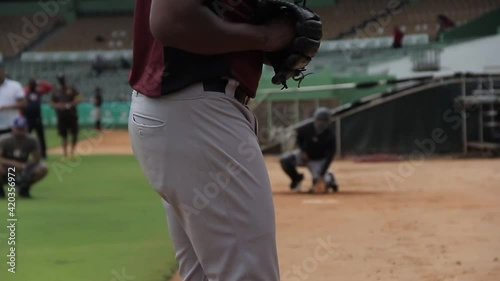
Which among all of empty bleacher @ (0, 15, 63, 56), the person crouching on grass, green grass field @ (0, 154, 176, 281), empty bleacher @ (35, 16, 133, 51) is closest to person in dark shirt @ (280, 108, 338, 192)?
green grass field @ (0, 154, 176, 281)

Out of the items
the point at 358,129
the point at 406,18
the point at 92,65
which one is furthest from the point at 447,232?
the point at 92,65

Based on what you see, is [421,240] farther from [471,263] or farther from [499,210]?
[499,210]

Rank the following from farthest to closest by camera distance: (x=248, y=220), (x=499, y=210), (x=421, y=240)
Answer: (x=499, y=210)
(x=421, y=240)
(x=248, y=220)

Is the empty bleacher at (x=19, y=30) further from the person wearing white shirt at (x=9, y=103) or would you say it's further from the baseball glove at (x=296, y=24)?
the baseball glove at (x=296, y=24)

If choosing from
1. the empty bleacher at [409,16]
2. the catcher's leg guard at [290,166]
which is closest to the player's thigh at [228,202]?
the catcher's leg guard at [290,166]

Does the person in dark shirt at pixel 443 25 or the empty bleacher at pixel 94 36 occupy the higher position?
Answer: the person in dark shirt at pixel 443 25

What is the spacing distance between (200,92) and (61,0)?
184ft

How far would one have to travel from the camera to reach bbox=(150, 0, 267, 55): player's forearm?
7.30 ft

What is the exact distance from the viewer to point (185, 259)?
270 centimetres

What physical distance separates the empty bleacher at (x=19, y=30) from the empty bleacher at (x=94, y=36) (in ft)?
4.77

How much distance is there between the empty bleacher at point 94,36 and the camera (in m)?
51.1

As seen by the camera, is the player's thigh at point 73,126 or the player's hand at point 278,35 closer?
the player's hand at point 278,35

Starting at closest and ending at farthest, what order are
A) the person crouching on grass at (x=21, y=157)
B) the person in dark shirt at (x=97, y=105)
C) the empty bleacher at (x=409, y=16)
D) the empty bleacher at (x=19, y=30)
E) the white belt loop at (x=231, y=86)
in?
1. the white belt loop at (x=231, y=86)
2. the person crouching on grass at (x=21, y=157)
3. the person in dark shirt at (x=97, y=105)
4. the empty bleacher at (x=409, y=16)
5. the empty bleacher at (x=19, y=30)

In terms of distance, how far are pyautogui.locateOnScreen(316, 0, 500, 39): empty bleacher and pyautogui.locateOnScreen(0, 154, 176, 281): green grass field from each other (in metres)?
26.7
